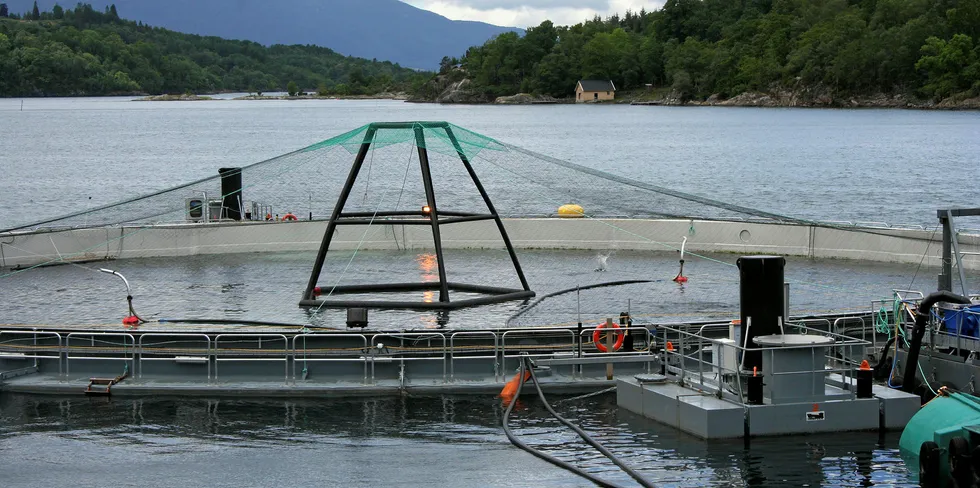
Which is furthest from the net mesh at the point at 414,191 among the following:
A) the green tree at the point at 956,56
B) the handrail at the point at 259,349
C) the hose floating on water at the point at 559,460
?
the green tree at the point at 956,56

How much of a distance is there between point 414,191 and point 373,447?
2906 inches

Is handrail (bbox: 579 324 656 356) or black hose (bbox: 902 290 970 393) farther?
handrail (bbox: 579 324 656 356)

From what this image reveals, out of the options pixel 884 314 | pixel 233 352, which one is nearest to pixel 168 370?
pixel 233 352

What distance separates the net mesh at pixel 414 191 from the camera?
102 feet

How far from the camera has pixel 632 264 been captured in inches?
1494

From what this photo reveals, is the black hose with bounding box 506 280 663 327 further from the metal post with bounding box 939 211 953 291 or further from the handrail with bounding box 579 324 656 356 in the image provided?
the metal post with bounding box 939 211 953 291

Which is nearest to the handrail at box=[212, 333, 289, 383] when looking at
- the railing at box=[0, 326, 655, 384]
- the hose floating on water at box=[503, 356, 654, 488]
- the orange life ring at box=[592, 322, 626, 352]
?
the railing at box=[0, 326, 655, 384]

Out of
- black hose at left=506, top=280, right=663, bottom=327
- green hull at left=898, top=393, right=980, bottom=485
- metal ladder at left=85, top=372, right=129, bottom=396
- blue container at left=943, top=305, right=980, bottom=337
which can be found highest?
blue container at left=943, top=305, right=980, bottom=337

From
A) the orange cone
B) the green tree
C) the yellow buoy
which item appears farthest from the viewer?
the green tree

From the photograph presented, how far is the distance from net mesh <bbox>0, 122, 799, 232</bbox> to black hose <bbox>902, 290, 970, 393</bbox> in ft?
40.3

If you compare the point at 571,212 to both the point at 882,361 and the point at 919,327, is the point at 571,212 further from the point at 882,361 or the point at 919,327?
the point at 919,327

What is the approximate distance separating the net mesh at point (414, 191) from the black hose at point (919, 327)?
1227cm

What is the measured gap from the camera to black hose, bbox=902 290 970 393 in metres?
21.1

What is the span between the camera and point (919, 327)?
21.1 metres
